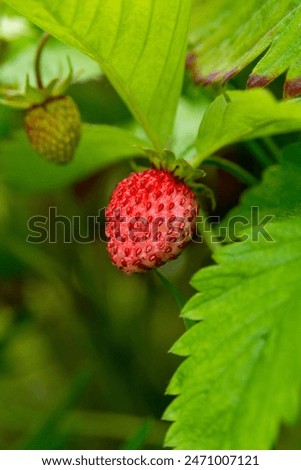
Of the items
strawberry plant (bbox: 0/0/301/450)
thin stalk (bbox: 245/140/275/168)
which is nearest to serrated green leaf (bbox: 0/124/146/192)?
strawberry plant (bbox: 0/0/301/450)

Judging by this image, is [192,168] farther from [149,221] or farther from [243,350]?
[243,350]

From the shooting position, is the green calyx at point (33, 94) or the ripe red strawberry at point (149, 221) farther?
the green calyx at point (33, 94)

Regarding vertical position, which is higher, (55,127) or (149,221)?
(55,127)

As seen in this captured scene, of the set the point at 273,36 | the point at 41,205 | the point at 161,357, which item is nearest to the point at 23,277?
the point at 41,205

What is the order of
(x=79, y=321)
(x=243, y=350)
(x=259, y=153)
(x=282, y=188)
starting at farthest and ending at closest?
(x=79, y=321)
(x=259, y=153)
(x=282, y=188)
(x=243, y=350)

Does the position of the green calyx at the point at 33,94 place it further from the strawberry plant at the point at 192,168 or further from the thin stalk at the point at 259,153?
the thin stalk at the point at 259,153

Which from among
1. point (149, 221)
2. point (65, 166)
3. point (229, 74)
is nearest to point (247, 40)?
point (229, 74)

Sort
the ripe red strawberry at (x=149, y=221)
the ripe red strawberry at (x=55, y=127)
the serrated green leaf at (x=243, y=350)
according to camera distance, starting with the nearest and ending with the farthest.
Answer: the serrated green leaf at (x=243, y=350) → the ripe red strawberry at (x=149, y=221) → the ripe red strawberry at (x=55, y=127)

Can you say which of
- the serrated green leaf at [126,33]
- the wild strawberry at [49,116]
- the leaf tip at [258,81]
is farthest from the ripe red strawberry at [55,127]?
the leaf tip at [258,81]
